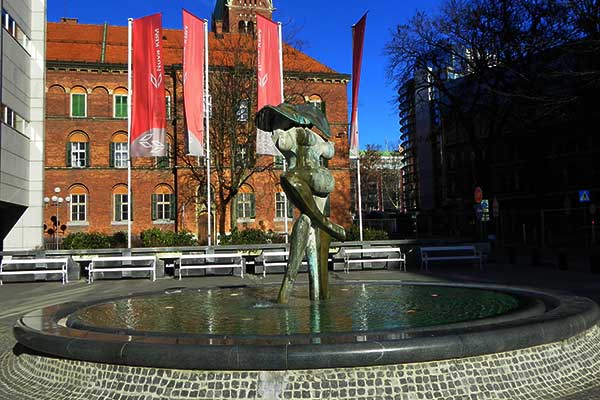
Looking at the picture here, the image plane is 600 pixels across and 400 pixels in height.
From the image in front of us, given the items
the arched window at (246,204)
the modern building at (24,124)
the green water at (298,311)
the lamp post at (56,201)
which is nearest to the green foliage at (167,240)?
the modern building at (24,124)

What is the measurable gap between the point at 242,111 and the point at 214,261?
16.9 m

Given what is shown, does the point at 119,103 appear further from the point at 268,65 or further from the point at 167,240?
the point at 268,65

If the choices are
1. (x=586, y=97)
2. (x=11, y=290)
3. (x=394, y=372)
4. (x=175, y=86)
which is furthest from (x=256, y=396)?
(x=175, y=86)

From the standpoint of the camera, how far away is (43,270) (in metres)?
19.3

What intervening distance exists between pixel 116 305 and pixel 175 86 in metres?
37.2

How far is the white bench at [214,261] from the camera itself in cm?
1888

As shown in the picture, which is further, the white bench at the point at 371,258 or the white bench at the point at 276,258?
the white bench at the point at 371,258

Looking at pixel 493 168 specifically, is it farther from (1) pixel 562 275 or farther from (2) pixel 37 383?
A: (2) pixel 37 383

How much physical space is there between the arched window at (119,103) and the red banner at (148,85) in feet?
71.5

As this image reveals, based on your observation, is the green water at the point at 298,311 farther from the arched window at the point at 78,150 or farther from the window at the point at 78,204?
the arched window at the point at 78,150

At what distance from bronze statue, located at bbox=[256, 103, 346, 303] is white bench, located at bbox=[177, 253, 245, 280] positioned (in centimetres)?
1079

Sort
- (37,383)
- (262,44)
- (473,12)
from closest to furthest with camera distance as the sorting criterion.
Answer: (37,383) → (262,44) → (473,12)

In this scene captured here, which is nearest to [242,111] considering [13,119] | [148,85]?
[148,85]

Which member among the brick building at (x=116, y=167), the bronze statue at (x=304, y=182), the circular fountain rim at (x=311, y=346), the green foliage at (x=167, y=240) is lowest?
the circular fountain rim at (x=311, y=346)
